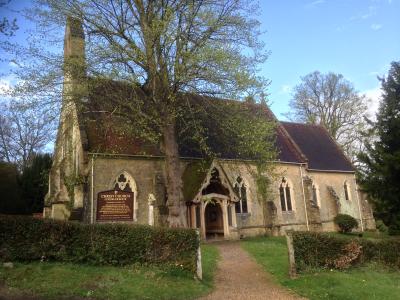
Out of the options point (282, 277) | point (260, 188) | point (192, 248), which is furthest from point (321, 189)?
point (192, 248)

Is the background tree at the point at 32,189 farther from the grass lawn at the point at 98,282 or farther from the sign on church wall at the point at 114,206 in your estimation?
the grass lawn at the point at 98,282

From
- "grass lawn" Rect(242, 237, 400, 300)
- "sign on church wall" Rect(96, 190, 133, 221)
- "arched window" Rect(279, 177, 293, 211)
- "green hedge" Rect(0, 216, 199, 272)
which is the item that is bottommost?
"grass lawn" Rect(242, 237, 400, 300)

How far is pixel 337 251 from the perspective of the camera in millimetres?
13398

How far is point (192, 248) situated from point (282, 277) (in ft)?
11.5

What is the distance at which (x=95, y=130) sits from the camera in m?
21.3

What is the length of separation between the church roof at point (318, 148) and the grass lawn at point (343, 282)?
17179 millimetres

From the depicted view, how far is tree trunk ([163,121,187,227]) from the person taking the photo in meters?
16.3

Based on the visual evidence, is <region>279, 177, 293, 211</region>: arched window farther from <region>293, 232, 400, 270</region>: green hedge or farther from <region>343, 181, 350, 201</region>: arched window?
<region>293, 232, 400, 270</region>: green hedge

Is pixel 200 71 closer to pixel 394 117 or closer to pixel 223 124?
pixel 223 124

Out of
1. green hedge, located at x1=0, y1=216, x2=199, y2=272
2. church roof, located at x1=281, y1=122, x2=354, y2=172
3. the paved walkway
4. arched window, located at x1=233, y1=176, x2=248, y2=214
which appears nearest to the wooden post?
the paved walkway

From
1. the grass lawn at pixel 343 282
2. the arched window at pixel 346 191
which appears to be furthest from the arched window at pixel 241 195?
the arched window at pixel 346 191

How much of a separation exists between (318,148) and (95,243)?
86.8 feet

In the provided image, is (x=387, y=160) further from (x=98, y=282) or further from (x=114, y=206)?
(x=98, y=282)

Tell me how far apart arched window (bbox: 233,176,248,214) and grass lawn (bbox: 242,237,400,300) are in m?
10.2
